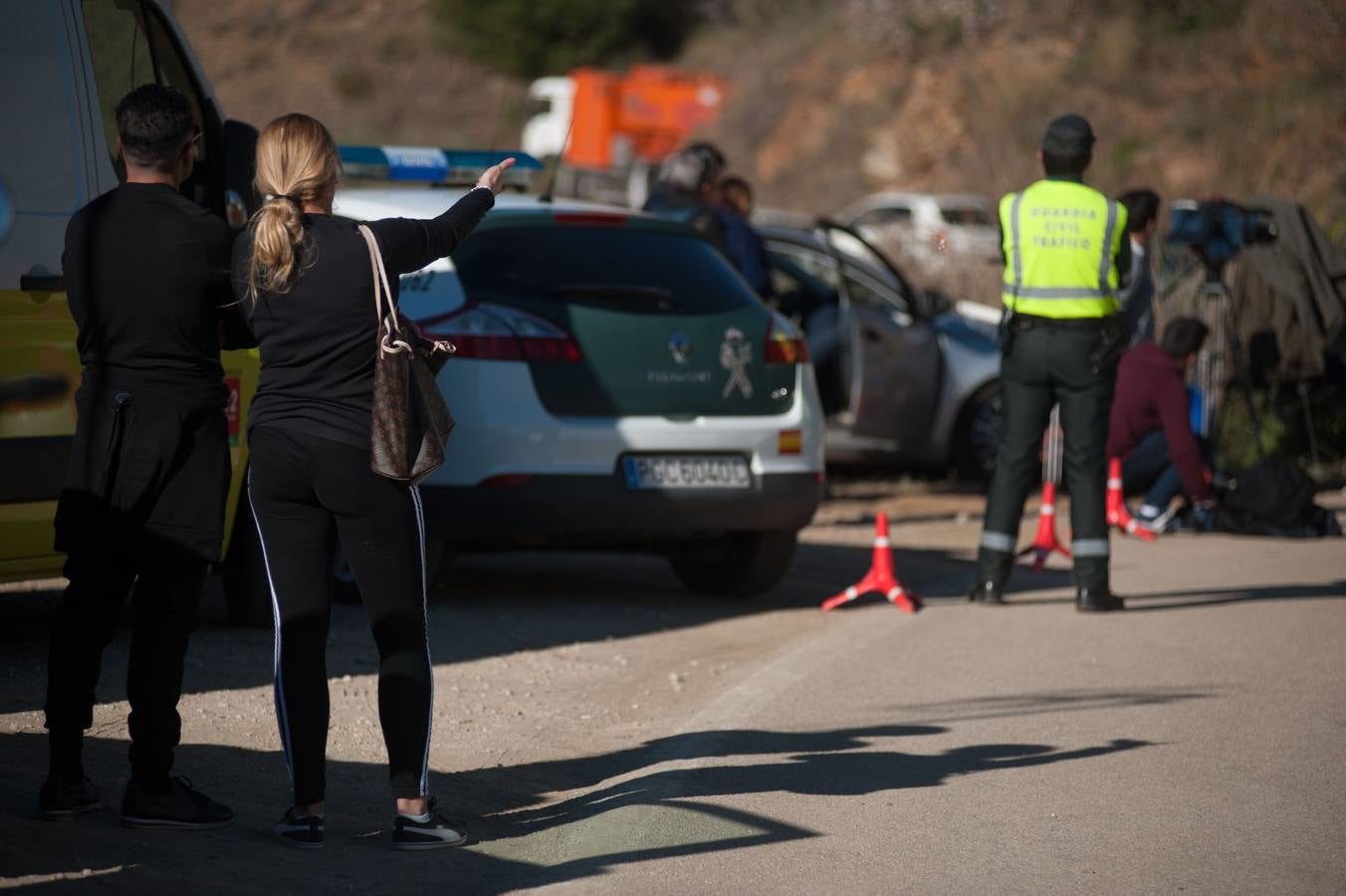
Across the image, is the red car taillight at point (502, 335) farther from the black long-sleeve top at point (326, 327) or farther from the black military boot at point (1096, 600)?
the black long-sleeve top at point (326, 327)

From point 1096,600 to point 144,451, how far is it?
521cm

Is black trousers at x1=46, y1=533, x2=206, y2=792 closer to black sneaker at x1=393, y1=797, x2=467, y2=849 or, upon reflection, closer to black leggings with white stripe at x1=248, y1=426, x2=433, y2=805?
black leggings with white stripe at x1=248, y1=426, x2=433, y2=805

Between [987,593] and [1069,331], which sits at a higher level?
[1069,331]

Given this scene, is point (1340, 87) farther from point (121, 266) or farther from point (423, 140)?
point (423, 140)

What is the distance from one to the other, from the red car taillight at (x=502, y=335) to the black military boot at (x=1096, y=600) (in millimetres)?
2593

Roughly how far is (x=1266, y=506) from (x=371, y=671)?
669 centimetres

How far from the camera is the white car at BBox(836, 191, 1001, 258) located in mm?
17609

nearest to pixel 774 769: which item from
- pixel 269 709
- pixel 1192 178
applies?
pixel 269 709

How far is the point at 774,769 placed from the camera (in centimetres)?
563

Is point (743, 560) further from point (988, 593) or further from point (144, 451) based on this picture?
point (144, 451)

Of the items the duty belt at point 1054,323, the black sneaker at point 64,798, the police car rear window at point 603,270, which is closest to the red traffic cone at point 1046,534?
the duty belt at point 1054,323

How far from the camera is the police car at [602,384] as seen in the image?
26.4 feet

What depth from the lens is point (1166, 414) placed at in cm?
1155

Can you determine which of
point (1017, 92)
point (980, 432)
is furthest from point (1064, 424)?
point (1017, 92)
